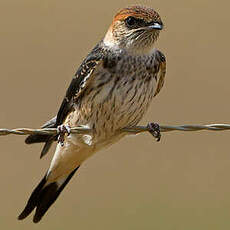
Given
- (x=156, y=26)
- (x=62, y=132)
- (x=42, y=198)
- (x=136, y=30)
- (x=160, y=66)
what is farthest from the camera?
(x=42, y=198)

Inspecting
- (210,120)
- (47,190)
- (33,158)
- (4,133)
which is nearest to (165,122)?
(210,120)

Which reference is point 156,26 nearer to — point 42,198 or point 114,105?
point 114,105

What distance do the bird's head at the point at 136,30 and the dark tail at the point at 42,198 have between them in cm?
145

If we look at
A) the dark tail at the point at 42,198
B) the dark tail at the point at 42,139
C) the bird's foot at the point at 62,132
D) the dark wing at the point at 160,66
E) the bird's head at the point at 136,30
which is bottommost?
the dark tail at the point at 42,198

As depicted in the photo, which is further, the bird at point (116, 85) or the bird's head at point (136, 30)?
the bird's head at point (136, 30)

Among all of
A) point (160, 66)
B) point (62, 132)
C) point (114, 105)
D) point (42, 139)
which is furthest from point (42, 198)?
point (160, 66)

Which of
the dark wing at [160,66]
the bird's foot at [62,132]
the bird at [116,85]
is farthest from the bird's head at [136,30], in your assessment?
the bird's foot at [62,132]

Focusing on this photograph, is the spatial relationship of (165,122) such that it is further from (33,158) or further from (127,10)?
(127,10)

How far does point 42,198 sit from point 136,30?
1.77 meters

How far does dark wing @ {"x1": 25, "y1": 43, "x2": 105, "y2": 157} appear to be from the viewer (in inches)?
281

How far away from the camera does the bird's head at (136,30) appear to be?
23.5 feet

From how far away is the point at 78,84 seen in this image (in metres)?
7.20

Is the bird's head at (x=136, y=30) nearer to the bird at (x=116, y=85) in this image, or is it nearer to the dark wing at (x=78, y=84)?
the bird at (x=116, y=85)

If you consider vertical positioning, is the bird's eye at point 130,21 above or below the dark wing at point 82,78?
above
